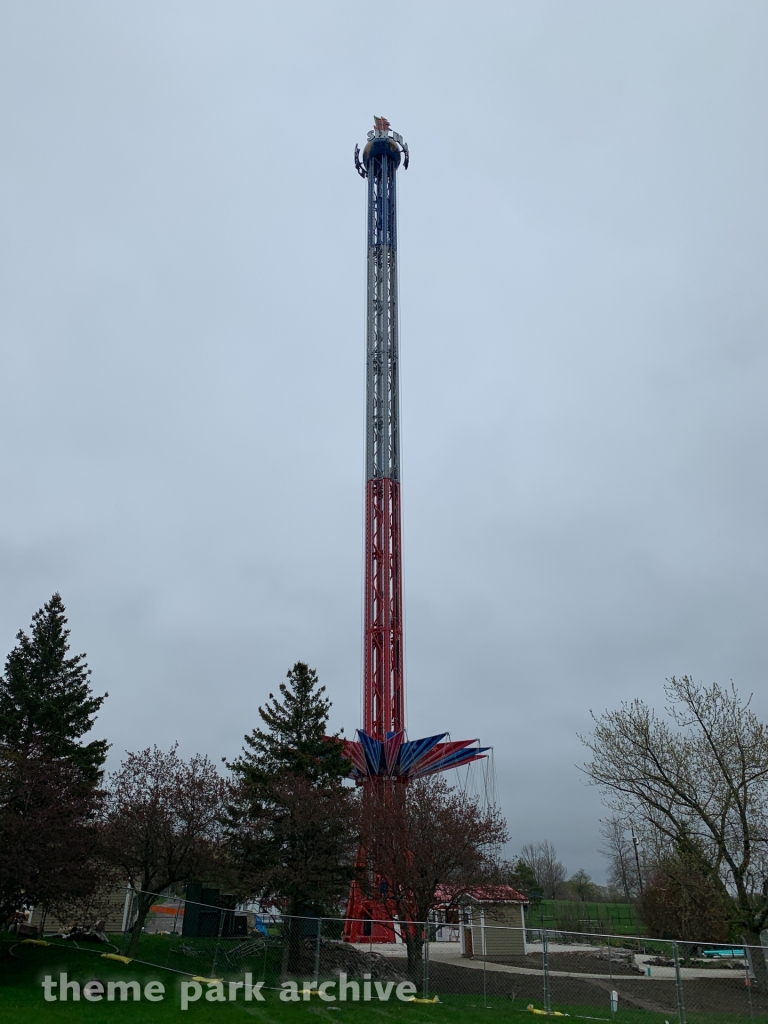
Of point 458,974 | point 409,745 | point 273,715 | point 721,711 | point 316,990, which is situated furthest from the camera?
point 409,745

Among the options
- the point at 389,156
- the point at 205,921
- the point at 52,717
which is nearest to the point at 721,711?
the point at 205,921

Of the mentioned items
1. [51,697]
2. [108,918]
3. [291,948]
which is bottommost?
[291,948]

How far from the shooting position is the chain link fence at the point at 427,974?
16.2 meters

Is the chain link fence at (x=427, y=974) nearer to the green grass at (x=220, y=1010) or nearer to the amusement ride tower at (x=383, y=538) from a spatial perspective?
the green grass at (x=220, y=1010)

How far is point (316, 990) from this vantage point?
1603 centimetres

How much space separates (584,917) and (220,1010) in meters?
45.9

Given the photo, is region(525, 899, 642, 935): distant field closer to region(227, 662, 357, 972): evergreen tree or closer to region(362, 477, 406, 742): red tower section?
region(362, 477, 406, 742): red tower section

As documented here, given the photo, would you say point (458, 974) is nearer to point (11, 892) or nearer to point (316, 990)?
point (316, 990)

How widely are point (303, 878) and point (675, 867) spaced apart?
1025 centimetres

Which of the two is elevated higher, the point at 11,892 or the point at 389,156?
the point at 389,156

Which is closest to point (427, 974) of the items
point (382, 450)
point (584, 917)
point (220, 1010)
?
point (220, 1010)

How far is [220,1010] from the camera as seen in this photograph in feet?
47.2

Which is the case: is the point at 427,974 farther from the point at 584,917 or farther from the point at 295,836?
the point at 584,917

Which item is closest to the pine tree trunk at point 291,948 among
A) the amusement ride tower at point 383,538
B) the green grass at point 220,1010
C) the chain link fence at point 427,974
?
the chain link fence at point 427,974
